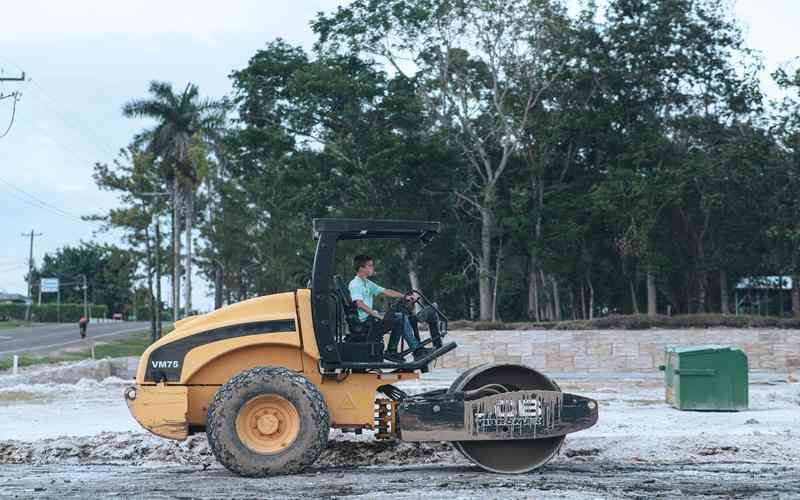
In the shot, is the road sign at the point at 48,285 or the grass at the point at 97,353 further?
the road sign at the point at 48,285

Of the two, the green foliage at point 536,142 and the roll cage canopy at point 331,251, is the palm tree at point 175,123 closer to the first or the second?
the green foliage at point 536,142

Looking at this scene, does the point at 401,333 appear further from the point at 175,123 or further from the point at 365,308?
the point at 175,123

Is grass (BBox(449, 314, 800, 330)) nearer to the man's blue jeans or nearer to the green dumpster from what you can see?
the green dumpster

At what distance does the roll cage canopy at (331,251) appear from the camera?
10000 mm

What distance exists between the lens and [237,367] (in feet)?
33.4

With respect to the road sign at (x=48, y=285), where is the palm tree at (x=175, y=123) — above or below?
above

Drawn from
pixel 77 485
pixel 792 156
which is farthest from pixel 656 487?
pixel 792 156

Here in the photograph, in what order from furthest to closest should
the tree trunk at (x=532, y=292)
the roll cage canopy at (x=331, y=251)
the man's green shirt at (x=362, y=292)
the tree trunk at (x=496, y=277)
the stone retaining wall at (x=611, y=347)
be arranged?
the tree trunk at (x=532, y=292) < the tree trunk at (x=496, y=277) < the stone retaining wall at (x=611, y=347) < the man's green shirt at (x=362, y=292) < the roll cage canopy at (x=331, y=251)

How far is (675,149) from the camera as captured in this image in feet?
132

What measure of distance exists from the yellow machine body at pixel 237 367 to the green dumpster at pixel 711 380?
8700 millimetres

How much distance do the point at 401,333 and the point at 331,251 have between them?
1.08m

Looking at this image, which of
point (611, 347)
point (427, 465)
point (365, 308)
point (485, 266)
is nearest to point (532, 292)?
point (485, 266)

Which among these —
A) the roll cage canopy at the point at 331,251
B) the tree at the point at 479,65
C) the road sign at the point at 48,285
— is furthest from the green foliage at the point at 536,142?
the road sign at the point at 48,285

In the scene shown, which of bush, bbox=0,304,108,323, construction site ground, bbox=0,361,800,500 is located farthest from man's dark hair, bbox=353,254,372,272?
bush, bbox=0,304,108,323
